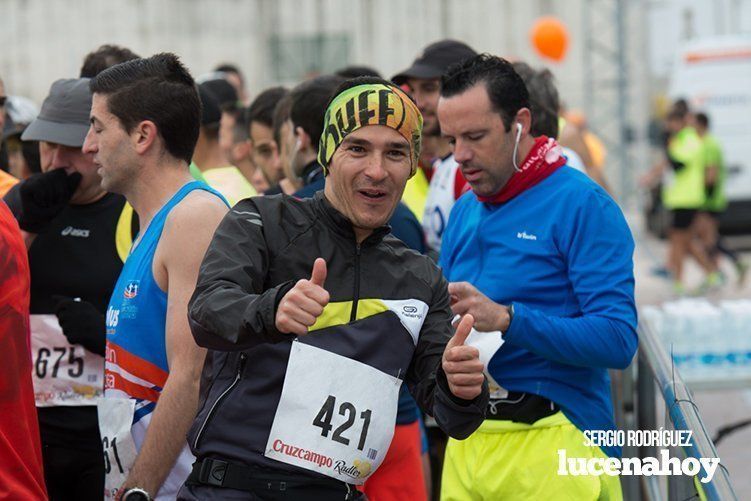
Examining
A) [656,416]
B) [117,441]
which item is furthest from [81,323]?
[656,416]

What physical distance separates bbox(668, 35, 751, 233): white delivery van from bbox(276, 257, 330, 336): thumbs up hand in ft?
57.4

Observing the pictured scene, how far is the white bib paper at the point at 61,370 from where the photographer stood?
433cm

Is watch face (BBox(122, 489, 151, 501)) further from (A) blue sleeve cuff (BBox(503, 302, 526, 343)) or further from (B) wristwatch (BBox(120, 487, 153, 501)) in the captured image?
(A) blue sleeve cuff (BBox(503, 302, 526, 343))

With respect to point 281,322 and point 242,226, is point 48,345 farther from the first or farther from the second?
point 281,322

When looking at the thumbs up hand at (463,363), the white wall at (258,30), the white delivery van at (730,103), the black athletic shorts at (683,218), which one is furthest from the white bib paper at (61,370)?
the white wall at (258,30)

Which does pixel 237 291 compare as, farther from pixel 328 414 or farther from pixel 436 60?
pixel 436 60

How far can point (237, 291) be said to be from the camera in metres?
2.92

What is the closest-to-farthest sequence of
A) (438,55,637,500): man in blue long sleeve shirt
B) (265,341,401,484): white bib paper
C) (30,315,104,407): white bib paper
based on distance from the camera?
(265,341,401,484): white bib paper → (438,55,637,500): man in blue long sleeve shirt → (30,315,104,407): white bib paper

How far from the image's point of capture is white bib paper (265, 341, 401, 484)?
3051 millimetres

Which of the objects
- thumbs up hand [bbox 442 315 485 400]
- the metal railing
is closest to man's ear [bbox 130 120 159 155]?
thumbs up hand [bbox 442 315 485 400]

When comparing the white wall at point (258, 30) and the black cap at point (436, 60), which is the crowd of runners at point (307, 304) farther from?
the white wall at point (258, 30)

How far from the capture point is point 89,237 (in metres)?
4.35

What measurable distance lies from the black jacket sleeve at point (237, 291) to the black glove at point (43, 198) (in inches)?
49.3

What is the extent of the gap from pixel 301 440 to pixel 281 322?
452mm
